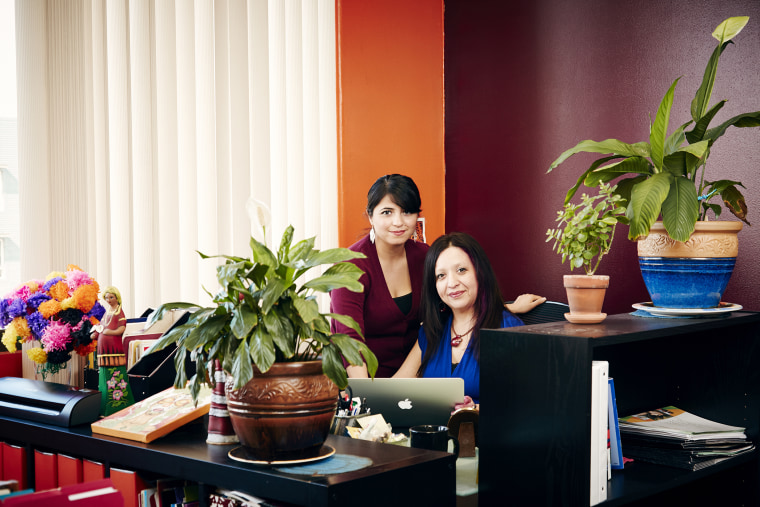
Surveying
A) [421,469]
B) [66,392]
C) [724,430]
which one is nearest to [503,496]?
[421,469]

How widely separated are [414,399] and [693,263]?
2.74ft

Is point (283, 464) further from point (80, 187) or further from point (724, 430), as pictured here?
point (80, 187)

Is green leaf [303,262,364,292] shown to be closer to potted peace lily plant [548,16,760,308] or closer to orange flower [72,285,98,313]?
potted peace lily plant [548,16,760,308]

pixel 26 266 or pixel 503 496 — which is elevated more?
pixel 26 266

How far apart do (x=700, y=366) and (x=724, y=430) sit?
0.80 feet

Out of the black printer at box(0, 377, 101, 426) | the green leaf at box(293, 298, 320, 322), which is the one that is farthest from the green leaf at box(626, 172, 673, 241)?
the black printer at box(0, 377, 101, 426)

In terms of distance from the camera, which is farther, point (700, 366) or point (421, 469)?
point (700, 366)

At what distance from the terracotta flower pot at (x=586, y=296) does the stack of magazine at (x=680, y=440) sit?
431mm

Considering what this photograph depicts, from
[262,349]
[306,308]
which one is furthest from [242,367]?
[306,308]

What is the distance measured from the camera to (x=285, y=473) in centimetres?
135

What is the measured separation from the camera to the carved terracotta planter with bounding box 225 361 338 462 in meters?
1.39

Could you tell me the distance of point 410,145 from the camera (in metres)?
4.02

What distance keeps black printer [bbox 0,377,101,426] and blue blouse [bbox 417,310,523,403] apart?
1185 mm

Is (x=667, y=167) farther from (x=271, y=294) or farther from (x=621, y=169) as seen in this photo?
(x=271, y=294)
